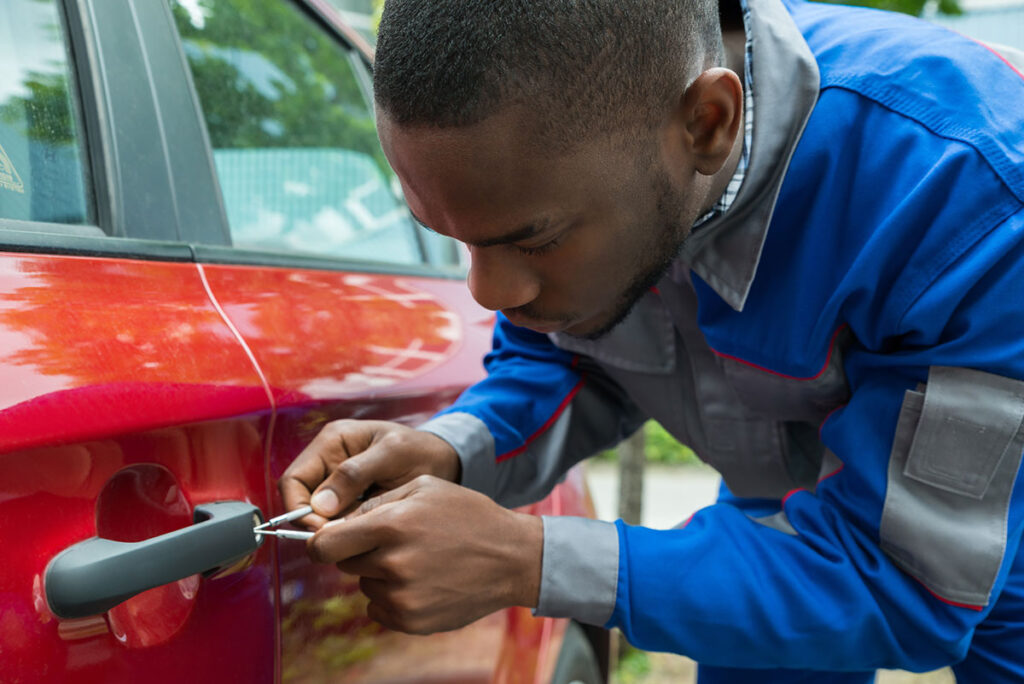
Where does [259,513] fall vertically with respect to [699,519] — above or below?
above

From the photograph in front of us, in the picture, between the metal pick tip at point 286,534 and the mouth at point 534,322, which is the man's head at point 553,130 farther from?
the metal pick tip at point 286,534

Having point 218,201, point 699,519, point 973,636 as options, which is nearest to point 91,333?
point 218,201

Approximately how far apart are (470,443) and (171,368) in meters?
0.56

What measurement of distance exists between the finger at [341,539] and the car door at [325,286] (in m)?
0.05

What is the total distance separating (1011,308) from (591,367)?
2.66ft

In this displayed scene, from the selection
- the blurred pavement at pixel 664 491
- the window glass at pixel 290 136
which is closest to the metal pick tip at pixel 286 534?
the window glass at pixel 290 136

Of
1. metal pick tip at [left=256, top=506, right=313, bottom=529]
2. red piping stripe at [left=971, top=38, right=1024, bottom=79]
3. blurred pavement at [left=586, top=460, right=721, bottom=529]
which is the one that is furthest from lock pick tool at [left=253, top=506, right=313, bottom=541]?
blurred pavement at [left=586, top=460, right=721, bottom=529]

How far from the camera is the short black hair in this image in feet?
3.01

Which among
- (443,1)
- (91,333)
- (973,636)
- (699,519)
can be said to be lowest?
(973,636)

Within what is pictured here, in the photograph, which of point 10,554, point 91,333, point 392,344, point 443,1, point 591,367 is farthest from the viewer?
point 591,367

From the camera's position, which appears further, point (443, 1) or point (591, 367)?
point (591, 367)

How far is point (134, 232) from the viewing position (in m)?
1.03

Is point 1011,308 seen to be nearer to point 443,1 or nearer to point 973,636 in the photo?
point 973,636

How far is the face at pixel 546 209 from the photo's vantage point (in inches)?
37.5
